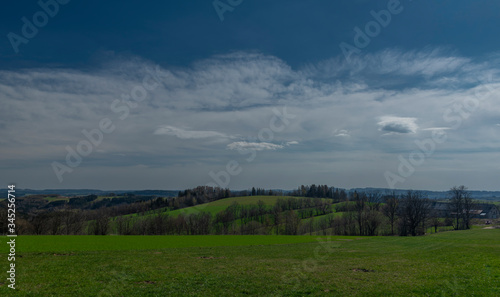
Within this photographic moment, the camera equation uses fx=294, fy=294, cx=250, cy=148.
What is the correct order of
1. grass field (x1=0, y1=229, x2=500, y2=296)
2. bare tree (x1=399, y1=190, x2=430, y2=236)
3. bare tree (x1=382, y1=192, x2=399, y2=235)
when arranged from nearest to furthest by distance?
1. grass field (x1=0, y1=229, x2=500, y2=296)
2. bare tree (x1=399, y1=190, x2=430, y2=236)
3. bare tree (x1=382, y1=192, x2=399, y2=235)

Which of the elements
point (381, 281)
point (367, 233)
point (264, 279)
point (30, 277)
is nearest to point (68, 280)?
point (30, 277)

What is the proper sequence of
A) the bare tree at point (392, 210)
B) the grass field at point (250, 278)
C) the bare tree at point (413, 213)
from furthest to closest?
the bare tree at point (392, 210) → the bare tree at point (413, 213) → the grass field at point (250, 278)

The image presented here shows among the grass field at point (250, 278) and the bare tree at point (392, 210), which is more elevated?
the grass field at point (250, 278)

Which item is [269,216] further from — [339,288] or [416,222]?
[339,288]

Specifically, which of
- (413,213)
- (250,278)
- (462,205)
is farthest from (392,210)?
(250,278)

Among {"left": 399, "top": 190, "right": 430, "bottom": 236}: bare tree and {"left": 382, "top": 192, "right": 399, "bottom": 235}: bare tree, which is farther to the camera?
{"left": 382, "top": 192, "right": 399, "bottom": 235}: bare tree

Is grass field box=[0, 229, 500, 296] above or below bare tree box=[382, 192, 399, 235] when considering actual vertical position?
above

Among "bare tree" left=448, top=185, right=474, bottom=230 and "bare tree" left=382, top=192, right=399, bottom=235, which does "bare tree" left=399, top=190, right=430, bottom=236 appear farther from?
"bare tree" left=448, top=185, right=474, bottom=230

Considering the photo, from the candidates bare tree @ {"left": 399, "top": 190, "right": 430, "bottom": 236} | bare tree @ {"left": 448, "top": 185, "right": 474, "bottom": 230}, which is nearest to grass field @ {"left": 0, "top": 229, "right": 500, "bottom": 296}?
bare tree @ {"left": 399, "top": 190, "right": 430, "bottom": 236}

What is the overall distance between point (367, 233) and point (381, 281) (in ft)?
347

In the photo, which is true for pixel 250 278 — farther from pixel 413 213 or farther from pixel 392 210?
pixel 392 210

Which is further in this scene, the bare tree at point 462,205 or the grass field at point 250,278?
the bare tree at point 462,205

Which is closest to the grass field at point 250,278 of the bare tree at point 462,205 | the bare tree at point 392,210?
the bare tree at point 392,210

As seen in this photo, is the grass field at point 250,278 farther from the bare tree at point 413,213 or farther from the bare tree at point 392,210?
the bare tree at point 392,210
